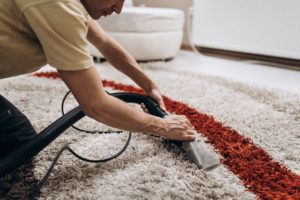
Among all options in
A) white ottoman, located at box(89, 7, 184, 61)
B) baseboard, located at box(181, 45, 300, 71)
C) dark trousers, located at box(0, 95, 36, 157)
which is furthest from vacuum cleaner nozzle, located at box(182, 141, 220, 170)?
baseboard, located at box(181, 45, 300, 71)

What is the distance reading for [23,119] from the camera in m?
0.89

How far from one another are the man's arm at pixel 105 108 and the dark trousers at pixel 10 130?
359 mm

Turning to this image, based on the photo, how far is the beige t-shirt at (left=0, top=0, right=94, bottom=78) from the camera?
0.51 m

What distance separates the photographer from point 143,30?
2049 millimetres

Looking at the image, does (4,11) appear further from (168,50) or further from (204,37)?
(204,37)

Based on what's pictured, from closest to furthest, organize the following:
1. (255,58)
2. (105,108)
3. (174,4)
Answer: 1. (105,108)
2. (255,58)
3. (174,4)

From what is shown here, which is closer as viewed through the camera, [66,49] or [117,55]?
[66,49]

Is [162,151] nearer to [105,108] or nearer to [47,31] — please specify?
[105,108]

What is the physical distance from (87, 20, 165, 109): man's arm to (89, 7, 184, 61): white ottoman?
3.60 ft

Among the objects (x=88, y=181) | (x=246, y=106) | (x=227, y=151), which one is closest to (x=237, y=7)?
(x=246, y=106)

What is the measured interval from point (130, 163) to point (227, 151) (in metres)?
0.36

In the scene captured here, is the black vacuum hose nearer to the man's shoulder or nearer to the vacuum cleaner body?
the vacuum cleaner body

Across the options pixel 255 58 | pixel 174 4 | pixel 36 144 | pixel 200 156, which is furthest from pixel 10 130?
pixel 174 4

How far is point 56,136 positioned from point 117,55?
1.35 ft
